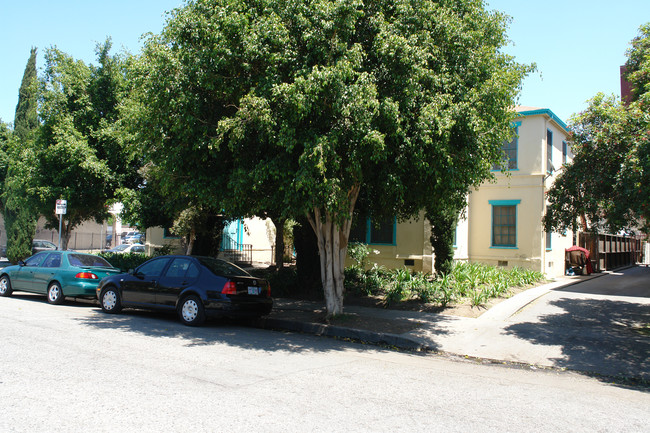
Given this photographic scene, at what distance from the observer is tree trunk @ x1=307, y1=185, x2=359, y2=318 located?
1037cm

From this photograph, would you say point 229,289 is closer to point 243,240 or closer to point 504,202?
point 504,202

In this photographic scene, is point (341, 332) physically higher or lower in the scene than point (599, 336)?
lower

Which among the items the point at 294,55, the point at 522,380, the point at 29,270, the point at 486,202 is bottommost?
the point at 522,380

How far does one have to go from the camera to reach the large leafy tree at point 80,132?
57.9 feet

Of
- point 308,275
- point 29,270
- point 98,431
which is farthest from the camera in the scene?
point 308,275

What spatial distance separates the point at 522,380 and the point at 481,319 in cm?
430

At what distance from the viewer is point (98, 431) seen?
425 centimetres

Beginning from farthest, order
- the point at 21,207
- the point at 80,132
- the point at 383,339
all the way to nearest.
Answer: the point at 21,207 → the point at 80,132 → the point at 383,339

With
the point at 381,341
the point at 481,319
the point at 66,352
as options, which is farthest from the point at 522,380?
the point at 66,352

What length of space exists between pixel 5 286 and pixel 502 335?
46.0 ft

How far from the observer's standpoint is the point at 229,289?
32.4 ft

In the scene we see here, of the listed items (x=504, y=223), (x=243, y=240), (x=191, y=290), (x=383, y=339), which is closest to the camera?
(x=383, y=339)

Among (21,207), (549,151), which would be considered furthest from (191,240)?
(21,207)

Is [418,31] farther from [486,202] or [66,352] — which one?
[486,202]
